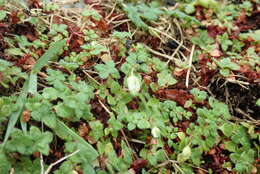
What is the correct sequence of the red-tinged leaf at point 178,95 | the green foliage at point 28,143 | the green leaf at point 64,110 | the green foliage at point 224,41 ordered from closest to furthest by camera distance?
the green foliage at point 28,143 → the green leaf at point 64,110 → the red-tinged leaf at point 178,95 → the green foliage at point 224,41

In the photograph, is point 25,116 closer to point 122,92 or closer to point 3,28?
point 122,92

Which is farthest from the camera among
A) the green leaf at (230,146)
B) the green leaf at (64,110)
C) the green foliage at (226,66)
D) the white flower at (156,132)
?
the green foliage at (226,66)

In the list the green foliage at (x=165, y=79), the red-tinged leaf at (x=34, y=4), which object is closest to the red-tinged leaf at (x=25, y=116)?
the green foliage at (x=165, y=79)

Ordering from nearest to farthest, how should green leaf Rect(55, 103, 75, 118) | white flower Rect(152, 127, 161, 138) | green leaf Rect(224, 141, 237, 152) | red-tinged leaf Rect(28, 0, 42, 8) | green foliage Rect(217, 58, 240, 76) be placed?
green leaf Rect(55, 103, 75, 118), white flower Rect(152, 127, 161, 138), green leaf Rect(224, 141, 237, 152), green foliage Rect(217, 58, 240, 76), red-tinged leaf Rect(28, 0, 42, 8)

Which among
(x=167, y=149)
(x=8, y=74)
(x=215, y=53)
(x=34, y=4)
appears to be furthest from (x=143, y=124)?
Result: (x=34, y=4)

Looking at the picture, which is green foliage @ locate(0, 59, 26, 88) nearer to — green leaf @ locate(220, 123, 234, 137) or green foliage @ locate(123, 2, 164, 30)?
green foliage @ locate(123, 2, 164, 30)

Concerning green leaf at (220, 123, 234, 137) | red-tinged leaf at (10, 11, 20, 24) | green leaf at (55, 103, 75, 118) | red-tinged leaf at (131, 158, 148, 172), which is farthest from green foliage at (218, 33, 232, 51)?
red-tinged leaf at (10, 11, 20, 24)

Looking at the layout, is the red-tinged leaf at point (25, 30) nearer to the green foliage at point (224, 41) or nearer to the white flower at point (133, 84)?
the white flower at point (133, 84)
